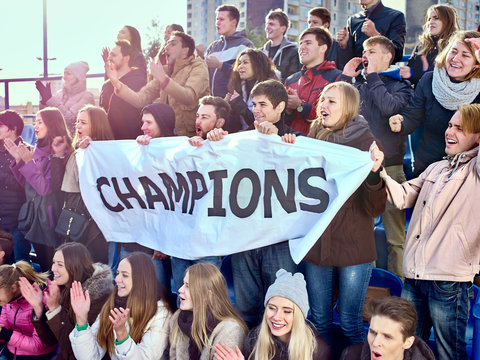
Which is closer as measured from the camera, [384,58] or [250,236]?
[250,236]

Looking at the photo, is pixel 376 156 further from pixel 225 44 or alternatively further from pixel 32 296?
pixel 225 44

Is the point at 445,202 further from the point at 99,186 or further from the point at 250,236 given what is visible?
the point at 99,186

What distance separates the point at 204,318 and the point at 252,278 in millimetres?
543

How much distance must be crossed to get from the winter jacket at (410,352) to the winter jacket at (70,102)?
4352mm

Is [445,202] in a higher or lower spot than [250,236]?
higher

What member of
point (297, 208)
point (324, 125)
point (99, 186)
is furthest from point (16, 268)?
point (324, 125)

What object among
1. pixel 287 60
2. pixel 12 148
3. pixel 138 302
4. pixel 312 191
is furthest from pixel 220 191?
pixel 287 60

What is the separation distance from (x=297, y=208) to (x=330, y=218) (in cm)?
34

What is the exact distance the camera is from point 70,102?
6438 mm

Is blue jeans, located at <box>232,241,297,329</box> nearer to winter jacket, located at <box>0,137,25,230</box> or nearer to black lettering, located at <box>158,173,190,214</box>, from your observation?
black lettering, located at <box>158,173,190,214</box>

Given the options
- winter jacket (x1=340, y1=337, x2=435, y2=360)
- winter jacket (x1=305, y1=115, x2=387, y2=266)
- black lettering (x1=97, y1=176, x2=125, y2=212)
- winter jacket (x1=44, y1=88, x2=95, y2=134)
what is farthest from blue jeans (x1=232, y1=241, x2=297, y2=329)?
winter jacket (x1=44, y1=88, x2=95, y2=134)

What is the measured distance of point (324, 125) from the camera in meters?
3.68

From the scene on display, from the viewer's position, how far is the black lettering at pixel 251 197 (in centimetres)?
385

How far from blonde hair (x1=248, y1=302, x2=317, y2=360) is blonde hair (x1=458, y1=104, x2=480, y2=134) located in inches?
56.6
